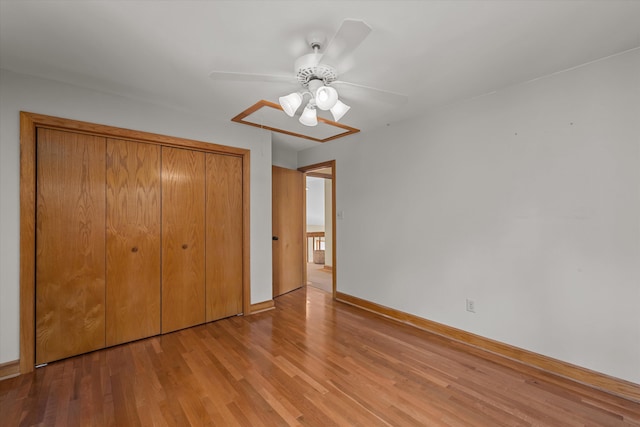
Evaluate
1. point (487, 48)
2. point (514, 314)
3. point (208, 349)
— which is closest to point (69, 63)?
point (208, 349)

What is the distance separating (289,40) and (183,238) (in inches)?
90.6

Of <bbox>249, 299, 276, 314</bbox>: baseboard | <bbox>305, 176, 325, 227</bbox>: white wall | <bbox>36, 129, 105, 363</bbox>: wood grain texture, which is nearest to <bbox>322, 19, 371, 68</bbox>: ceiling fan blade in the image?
<bbox>36, 129, 105, 363</bbox>: wood grain texture

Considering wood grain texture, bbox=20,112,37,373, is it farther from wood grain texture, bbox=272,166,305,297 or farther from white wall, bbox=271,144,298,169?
white wall, bbox=271,144,298,169

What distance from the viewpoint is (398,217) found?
10.9 feet

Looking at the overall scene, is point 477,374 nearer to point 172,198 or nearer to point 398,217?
point 398,217

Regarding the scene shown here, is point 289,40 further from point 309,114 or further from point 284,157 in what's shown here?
point 284,157

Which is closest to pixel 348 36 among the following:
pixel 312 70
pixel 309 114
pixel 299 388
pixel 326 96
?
pixel 326 96

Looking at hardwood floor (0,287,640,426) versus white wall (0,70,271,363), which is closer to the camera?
hardwood floor (0,287,640,426)

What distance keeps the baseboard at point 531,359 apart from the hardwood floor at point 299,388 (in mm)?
77

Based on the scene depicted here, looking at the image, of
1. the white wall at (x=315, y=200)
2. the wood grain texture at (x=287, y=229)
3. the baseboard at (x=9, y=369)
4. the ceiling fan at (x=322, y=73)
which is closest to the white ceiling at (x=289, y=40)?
the ceiling fan at (x=322, y=73)

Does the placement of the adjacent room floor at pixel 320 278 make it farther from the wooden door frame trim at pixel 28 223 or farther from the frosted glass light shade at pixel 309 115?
the wooden door frame trim at pixel 28 223

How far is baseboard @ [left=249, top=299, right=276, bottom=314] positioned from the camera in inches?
138

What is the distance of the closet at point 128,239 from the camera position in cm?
233

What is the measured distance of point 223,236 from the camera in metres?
3.32
